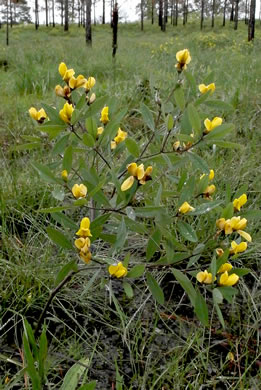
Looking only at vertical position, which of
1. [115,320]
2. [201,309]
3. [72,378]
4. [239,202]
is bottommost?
[115,320]

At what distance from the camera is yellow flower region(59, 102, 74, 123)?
33.5 inches

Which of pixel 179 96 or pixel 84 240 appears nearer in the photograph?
pixel 84 240

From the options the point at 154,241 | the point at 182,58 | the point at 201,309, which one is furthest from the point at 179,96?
the point at 201,309

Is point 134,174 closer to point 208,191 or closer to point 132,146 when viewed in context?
point 132,146

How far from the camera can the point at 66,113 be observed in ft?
2.82

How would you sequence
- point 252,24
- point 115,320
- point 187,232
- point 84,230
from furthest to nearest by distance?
1. point 252,24
2. point 115,320
3. point 187,232
4. point 84,230

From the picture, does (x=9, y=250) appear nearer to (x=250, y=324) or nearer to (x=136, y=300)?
(x=136, y=300)

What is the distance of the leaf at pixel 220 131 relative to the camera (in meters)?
0.86

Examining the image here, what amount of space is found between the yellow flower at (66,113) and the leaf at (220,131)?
300 millimetres

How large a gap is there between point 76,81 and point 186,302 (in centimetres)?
79

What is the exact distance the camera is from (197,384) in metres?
1.04

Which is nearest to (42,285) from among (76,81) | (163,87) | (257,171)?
(76,81)

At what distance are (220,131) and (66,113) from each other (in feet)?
1.10

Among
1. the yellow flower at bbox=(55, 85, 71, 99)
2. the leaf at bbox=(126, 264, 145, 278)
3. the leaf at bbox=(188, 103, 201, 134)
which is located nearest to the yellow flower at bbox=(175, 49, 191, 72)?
the leaf at bbox=(188, 103, 201, 134)
